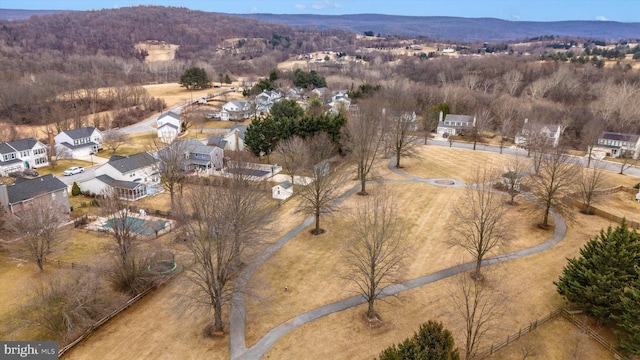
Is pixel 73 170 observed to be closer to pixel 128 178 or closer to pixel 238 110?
pixel 128 178

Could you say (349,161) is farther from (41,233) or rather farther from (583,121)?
(583,121)

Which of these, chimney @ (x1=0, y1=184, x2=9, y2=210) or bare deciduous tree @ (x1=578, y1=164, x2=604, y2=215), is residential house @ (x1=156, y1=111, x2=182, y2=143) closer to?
chimney @ (x1=0, y1=184, x2=9, y2=210)

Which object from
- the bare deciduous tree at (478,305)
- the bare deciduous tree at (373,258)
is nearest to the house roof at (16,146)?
the bare deciduous tree at (373,258)

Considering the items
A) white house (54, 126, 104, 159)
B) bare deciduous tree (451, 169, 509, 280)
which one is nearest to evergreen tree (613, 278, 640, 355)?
bare deciduous tree (451, 169, 509, 280)

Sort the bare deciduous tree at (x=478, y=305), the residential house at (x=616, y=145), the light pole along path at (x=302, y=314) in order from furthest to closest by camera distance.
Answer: the residential house at (x=616, y=145) < the bare deciduous tree at (x=478, y=305) < the light pole along path at (x=302, y=314)

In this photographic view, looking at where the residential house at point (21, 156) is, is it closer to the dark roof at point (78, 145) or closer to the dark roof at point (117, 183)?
the dark roof at point (78, 145)

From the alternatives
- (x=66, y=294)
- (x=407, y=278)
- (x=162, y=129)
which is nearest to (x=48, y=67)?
(x=162, y=129)

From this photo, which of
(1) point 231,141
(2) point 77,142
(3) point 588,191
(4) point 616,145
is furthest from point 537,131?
(2) point 77,142
